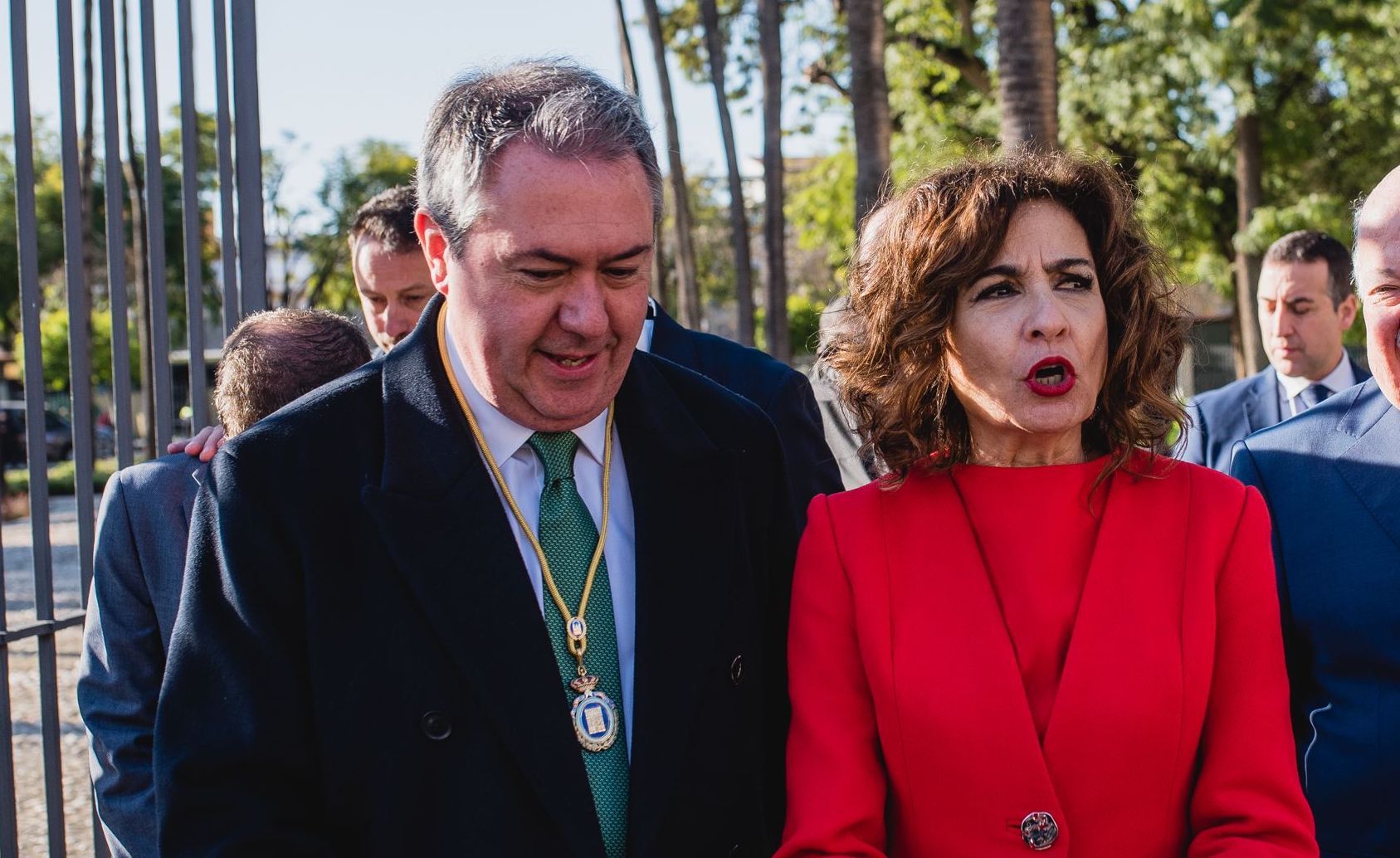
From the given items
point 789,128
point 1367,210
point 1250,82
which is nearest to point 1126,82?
point 1250,82

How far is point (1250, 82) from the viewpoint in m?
17.9

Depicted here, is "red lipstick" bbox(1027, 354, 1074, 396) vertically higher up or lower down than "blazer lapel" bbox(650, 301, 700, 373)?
lower down

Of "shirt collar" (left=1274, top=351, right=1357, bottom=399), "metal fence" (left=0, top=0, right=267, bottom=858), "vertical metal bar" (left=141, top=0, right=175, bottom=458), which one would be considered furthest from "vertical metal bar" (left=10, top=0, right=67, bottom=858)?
"shirt collar" (left=1274, top=351, right=1357, bottom=399)

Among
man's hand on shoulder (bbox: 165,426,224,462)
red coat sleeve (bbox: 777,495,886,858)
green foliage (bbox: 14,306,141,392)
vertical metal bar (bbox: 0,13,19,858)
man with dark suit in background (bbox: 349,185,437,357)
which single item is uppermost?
green foliage (bbox: 14,306,141,392)

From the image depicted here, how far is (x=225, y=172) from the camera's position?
167 inches

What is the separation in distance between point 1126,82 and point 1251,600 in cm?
1744

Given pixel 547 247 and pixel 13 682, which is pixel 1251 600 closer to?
pixel 547 247

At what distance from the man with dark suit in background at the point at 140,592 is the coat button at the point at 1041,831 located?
72.3 inches

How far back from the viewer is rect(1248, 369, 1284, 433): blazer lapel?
586cm

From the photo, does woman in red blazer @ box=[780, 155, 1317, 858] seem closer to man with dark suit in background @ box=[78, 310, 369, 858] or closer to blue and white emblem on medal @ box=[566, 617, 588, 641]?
blue and white emblem on medal @ box=[566, 617, 588, 641]

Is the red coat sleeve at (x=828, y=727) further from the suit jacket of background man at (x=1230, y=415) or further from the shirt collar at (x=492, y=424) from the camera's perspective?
the suit jacket of background man at (x=1230, y=415)

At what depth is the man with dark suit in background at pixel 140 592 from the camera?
2992 millimetres

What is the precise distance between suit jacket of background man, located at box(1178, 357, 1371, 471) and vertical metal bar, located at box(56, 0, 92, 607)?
4212 millimetres

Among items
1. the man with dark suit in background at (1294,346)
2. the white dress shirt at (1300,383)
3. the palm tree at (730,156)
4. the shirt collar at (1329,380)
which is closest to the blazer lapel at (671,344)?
the man with dark suit in background at (1294,346)
